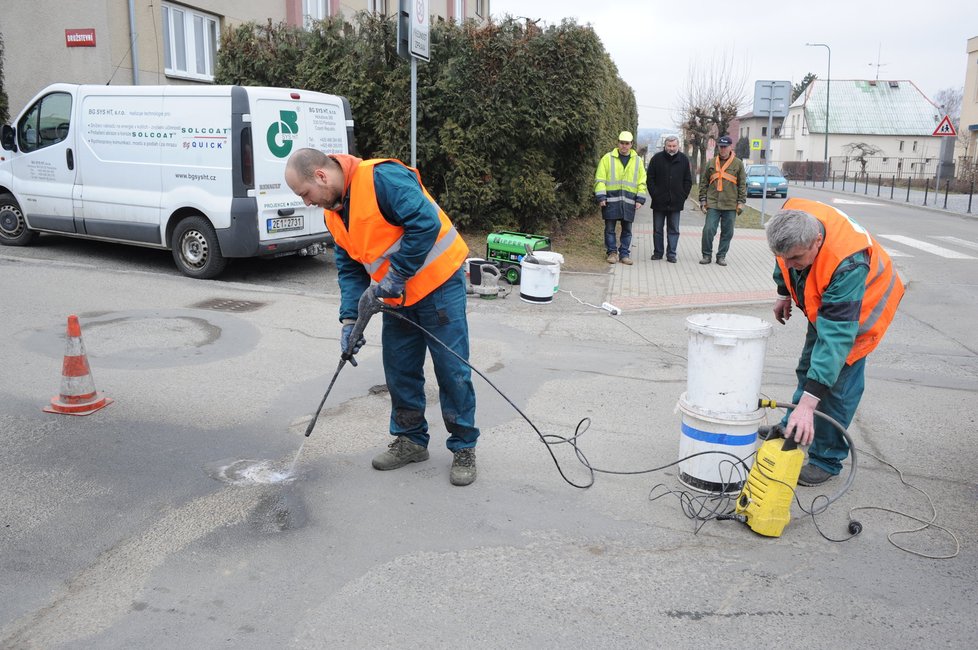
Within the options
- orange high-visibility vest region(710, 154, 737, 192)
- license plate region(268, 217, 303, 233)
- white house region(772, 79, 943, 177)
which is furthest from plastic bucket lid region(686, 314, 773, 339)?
white house region(772, 79, 943, 177)

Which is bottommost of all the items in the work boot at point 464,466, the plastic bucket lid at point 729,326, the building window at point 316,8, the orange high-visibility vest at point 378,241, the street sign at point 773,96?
the work boot at point 464,466

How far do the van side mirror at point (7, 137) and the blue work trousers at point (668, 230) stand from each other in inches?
343

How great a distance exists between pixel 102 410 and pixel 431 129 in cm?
772

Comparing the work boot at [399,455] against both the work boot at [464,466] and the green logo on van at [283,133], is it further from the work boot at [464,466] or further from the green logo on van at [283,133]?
the green logo on van at [283,133]

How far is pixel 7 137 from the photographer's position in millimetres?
10219

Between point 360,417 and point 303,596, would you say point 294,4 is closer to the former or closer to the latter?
point 360,417

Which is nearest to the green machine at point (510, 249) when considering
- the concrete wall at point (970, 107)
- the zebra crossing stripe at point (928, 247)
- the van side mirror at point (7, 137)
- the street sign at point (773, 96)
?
the van side mirror at point (7, 137)

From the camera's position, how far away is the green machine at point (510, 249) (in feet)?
31.1

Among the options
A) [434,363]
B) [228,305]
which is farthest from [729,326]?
[228,305]

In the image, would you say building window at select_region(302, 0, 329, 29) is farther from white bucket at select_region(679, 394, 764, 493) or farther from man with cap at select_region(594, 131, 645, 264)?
white bucket at select_region(679, 394, 764, 493)

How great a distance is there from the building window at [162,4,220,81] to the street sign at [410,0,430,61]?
27.9 ft

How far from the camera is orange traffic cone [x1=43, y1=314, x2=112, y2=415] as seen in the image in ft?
16.5

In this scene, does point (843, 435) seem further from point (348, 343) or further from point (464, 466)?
point (348, 343)

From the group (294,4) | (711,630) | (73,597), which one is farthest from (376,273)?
(294,4)
